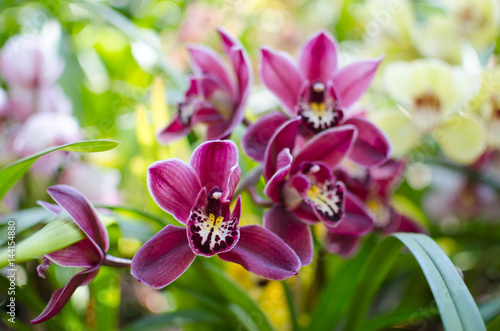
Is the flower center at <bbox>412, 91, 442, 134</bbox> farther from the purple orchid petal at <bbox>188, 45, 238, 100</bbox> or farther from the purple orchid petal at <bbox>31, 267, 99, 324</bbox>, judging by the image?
the purple orchid petal at <bbox>31, 267, 99, 324</bbox>

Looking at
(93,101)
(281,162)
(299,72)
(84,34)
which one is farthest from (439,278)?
(84,34)

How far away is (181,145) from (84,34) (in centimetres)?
58

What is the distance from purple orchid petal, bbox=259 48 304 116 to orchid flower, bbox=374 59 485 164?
17 cm

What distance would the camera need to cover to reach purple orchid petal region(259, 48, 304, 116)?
0.50 meters

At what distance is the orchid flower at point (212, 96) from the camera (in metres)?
0.51

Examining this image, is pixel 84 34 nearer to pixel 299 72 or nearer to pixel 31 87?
pixel 31 87

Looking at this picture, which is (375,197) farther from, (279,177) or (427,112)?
(279,177)

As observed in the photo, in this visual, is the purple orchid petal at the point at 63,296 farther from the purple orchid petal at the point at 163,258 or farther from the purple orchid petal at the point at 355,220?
the purple orchid petal at the point at 355,220

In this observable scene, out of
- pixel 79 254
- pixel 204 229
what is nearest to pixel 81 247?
pixel 79 254

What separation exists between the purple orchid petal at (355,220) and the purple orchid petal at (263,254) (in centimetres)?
11

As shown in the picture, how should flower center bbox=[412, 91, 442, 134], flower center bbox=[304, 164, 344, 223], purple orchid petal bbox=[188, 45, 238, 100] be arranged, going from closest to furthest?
flower center bbox=[304, 164, 344, 223] → purple orchid petal bbox=[188, 45, 238, 100] → flower center bbox=[412, 91, 442, 134]

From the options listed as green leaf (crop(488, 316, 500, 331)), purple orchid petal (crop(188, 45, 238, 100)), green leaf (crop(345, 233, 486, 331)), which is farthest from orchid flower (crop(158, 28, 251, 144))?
green leaf (crop(488, 316, 500, 331))

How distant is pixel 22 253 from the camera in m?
0.34

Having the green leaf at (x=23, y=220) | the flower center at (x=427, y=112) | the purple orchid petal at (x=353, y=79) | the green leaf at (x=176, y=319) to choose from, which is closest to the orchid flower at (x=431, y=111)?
the flower center at (x=427, y=112)
